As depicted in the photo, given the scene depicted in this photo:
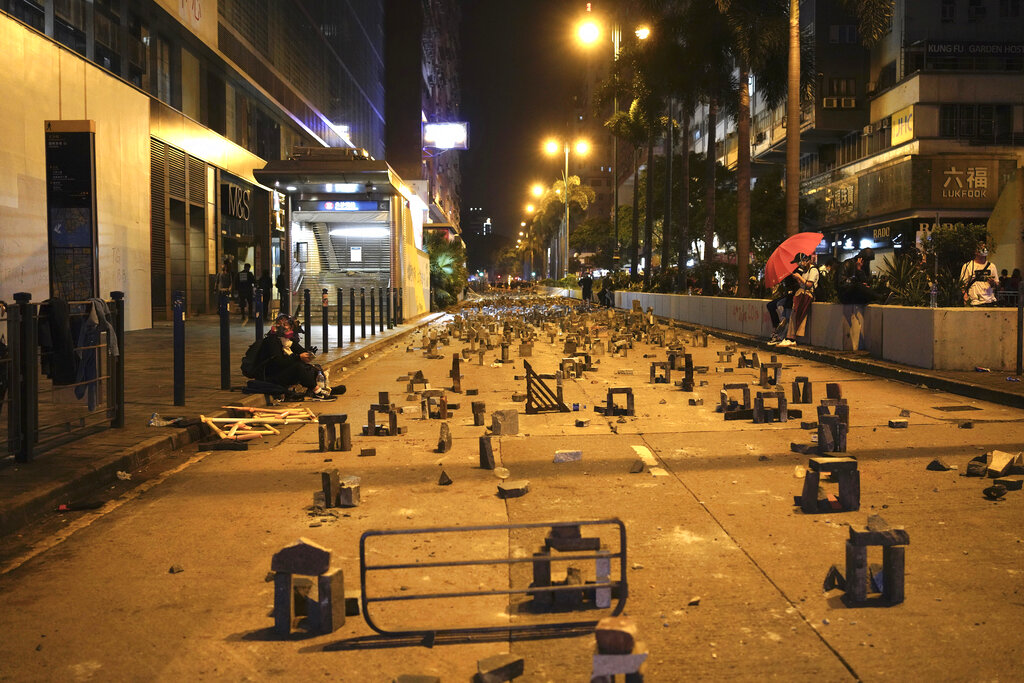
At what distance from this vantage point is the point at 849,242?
5838cm

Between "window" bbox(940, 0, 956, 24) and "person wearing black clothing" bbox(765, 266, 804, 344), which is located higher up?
"window" bbox(940, 0, 956, 24)

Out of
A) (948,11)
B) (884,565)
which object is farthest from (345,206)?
(948,11)

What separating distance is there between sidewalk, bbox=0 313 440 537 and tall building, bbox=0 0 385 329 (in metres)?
1.75

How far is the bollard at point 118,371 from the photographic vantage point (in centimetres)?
838

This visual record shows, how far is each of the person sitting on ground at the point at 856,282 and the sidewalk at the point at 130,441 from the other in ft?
28.7

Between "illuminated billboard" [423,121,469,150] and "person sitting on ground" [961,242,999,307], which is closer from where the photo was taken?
"person sitting on ground" [961,242,999,307]

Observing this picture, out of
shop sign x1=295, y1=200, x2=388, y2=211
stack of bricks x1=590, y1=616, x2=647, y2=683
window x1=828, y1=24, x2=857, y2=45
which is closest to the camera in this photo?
stack of bricks x1=590, y1=616, x2=647, y2=683

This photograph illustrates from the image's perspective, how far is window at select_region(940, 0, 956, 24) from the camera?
169 feet

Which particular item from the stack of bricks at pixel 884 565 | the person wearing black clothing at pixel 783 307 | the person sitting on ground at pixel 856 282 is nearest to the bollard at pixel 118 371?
the stack of bricks at pixel 884 565

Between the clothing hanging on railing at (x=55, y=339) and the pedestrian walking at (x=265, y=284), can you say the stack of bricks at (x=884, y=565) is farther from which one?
the pedestrian walking at (x=265, y=284)

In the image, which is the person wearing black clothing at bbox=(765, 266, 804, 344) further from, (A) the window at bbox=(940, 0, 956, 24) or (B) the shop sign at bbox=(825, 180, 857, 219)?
(A) the window at bbox=(940, 0, 956, 24)

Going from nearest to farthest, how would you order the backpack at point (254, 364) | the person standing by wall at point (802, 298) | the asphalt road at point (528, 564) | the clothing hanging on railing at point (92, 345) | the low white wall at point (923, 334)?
the asphalt road at point (528, 564)
the clothing hanging on railing at point (92, 345)
the backpack at point (254, 364)
the low white wall at point (923, 334)
the person standing by wall at point (802, 298)

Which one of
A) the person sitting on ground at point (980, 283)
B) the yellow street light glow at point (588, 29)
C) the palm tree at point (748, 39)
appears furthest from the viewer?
the yellow street light glow at point (588, 29)

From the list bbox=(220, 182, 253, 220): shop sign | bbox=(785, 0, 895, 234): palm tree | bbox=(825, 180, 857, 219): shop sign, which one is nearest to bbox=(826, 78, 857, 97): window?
bbox=(825, 180, 857, 219): shop sign
